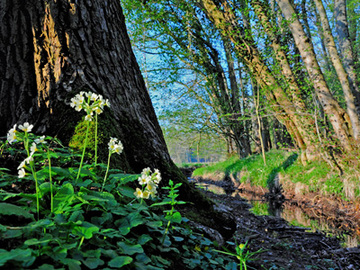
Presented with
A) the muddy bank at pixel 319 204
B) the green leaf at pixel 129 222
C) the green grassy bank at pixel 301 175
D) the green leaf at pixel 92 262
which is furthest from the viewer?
the green grassy bank at pixel 301 175

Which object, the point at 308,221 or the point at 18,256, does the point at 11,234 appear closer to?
the point at 18,256

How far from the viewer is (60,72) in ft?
6.31

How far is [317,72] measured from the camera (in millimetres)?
5145

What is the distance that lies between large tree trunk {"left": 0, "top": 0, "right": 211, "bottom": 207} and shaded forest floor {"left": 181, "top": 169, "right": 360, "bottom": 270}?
124cm

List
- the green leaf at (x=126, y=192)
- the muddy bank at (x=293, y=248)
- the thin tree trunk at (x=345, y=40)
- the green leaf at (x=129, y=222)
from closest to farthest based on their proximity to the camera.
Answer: the green leaf at (x=129, y=222), the green leaf at (x=126, y=192), the muddy bank at (x=293, y=248), the thin tree trunk at (x=345, y=40)

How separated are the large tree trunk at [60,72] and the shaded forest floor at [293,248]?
124cm

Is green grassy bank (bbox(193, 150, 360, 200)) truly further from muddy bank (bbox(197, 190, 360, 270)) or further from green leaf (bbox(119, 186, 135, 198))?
green leaf (bbox(119, 186, 135, 198))

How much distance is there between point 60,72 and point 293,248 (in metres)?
3.20

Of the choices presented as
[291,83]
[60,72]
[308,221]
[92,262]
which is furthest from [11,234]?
[291,83]

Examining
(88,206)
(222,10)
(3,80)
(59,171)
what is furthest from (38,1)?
(222,10)

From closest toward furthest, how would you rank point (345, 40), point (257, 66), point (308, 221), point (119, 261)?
point (119, 261) → point (308, 221) → point (257, 66) → point (345, 40)

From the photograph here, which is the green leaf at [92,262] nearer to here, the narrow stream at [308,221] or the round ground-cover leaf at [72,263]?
the round ground-cover leaf at [72,263]

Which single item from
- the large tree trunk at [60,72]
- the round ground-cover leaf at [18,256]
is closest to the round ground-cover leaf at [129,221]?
the round ground-cover leaf at [18,256]

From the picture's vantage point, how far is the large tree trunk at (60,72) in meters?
1.90
